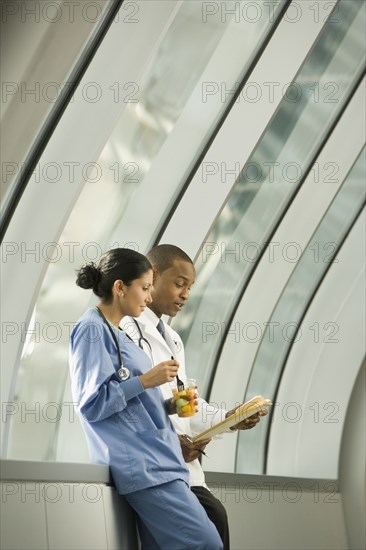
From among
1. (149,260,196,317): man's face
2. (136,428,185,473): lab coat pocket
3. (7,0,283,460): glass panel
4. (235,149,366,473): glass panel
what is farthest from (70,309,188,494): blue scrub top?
(235,149,366,473): glass panel

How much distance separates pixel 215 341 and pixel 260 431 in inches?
45.7

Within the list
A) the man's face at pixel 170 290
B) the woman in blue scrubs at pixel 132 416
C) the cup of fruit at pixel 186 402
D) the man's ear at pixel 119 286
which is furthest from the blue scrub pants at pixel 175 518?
the man's face at pixel 170 290

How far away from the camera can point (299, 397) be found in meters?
8.55

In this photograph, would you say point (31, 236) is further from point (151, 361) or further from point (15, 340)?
point (151, 361)

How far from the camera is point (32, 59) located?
138 inches

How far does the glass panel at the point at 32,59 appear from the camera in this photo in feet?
11.4

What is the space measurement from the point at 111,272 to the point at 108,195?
6.20 feet

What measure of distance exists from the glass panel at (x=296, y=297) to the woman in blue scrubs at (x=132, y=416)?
434 centimetres

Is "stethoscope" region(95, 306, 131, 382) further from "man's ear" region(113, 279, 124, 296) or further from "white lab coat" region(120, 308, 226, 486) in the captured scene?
"white lab coat" region(120, 308, 226, 486)

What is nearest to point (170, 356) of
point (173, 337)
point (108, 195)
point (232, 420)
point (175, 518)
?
point (173, 337)

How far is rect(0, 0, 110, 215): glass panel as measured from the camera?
3.46 meters

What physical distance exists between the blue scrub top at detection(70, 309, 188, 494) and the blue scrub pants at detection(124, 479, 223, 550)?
0.15 ft

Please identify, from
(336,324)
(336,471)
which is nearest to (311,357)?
(336,324)

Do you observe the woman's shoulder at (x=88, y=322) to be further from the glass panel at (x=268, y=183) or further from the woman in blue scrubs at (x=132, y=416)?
the glass panel at (x=268, y=183)
